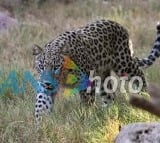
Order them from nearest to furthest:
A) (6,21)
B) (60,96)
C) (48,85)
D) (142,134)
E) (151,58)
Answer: (142,134) < (48,85) < (60,96) < (151,58) < (6,21)

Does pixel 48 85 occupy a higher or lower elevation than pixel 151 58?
lower

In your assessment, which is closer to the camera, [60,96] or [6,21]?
[60,96]

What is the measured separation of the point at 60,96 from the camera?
6023 millimetres

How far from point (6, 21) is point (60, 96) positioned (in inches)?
261

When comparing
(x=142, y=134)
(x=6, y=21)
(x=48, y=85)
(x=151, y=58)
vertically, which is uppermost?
(x=6, y=21)

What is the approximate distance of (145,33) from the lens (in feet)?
34.6

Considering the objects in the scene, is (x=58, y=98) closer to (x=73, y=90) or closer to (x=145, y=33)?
(x=73, y=90)

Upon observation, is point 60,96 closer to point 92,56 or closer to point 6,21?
point 92,56

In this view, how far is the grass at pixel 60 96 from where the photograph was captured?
4707 millimetres

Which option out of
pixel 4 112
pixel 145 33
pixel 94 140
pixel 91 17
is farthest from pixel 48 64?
pixel 91 17

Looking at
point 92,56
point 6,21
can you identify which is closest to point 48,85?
point 92,56

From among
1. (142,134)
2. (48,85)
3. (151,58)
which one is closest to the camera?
(142,134)

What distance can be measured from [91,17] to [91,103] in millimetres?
6805

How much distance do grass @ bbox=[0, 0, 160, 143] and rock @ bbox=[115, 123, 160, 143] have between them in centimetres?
86
